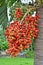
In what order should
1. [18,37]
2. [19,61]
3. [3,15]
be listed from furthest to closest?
[19,61], [3,15], [18,37]

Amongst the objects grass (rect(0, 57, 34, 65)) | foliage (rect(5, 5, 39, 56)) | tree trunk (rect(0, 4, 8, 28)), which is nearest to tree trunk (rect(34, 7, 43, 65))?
tree trunk (rect(0, 4, 8, 28))

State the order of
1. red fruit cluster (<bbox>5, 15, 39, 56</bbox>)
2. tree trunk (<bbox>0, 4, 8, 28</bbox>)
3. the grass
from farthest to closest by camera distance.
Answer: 1. the grass
2. tree trunk (<bbox>0, 4, 8, 28</bbox>)
3. red fruit cluster (<bbox>5, 15, 39, 56</bbox>)

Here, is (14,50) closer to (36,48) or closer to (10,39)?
(10,39)

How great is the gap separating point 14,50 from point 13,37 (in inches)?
3.3

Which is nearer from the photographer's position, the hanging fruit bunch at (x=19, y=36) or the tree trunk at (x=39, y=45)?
the hanging fruit bunch at (x=19, y=36)

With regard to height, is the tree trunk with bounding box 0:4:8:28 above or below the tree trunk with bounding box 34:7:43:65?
above

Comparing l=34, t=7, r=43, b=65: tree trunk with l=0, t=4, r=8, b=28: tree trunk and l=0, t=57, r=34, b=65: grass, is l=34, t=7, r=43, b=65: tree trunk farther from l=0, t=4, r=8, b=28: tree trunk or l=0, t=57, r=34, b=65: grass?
l=0, t=57, r=34, b=65: grass

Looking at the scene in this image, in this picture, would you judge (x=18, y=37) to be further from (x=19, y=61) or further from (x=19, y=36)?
(x=19, y=61)

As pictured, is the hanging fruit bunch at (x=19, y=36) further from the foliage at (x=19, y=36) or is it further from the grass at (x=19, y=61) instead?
the grass at (x=19, y=61)

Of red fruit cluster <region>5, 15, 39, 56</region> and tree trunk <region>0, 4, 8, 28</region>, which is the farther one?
tree trunk <region>0, 4, 8, 28</region>

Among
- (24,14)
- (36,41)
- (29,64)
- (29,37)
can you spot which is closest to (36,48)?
(36,41)

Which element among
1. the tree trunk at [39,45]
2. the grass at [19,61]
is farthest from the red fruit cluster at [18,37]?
the grass at [19,61]

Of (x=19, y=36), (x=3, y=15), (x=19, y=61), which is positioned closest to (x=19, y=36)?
(x=19, y=36)

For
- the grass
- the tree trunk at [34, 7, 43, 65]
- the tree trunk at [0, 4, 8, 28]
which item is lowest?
the grass
